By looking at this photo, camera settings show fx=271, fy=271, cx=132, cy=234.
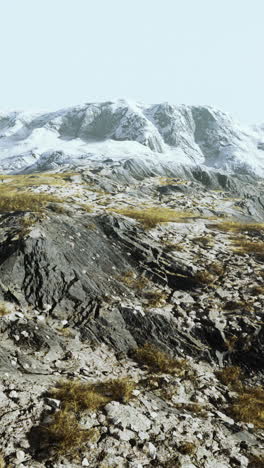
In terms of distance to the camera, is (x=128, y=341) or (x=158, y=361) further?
(x=128, y=341)

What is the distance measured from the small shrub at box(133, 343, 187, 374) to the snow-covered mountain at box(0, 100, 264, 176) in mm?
119436

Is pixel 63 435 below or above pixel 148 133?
above

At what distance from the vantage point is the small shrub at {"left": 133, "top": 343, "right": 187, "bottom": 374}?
8094 millimetres

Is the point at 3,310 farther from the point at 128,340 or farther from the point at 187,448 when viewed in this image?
the point at 187,448

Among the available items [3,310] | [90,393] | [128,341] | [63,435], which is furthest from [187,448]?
[3,310]

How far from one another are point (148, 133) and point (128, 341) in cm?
14657

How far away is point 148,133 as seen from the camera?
472 ft

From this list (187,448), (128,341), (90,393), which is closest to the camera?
(187,448)

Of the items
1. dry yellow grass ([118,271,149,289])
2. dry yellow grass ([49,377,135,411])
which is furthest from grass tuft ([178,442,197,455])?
dry yellow grass ([118,271,149,289])

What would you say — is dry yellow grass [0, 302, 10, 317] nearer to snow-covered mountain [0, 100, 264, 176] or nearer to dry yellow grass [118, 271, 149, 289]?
dry yellow grass [118, 271, 149, 289]

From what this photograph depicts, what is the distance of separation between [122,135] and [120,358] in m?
153

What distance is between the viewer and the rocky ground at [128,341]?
17.6 ft

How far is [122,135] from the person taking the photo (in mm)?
149875

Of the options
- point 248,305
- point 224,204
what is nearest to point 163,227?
point 248,305
